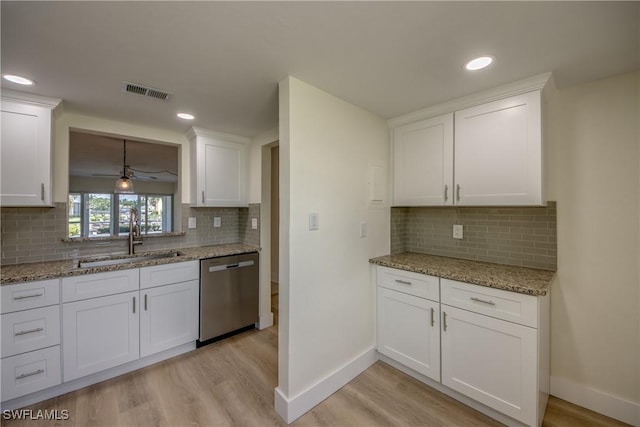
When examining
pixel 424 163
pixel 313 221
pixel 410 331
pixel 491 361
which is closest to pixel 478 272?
pixel 491 361

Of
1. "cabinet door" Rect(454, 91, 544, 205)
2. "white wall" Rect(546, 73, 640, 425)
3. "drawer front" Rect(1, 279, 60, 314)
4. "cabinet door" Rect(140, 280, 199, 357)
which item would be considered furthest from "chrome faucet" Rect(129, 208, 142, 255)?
"white wall" Rect(546, 73, 640, 425)

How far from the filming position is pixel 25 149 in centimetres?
198

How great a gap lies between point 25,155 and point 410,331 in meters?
3.20

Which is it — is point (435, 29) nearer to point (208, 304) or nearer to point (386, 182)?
point (386, 182)

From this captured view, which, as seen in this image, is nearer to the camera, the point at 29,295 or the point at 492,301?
the point at 492,301

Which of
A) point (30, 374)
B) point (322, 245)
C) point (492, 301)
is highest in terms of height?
point (322, 245)

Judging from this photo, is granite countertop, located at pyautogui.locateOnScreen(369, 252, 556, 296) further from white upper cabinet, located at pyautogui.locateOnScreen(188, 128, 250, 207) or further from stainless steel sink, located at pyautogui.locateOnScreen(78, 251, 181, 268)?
stainless steel sink, located at pyautogui.locateOnScreen(78, 251, 181, 268)

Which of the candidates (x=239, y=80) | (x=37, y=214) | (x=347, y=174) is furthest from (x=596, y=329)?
(x=37, y=214)

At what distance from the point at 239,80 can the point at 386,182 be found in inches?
59.8

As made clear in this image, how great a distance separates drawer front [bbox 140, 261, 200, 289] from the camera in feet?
7.55

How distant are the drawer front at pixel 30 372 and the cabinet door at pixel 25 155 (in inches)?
42.2

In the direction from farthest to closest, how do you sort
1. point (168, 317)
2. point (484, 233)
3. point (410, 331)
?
point (168, 317) < point (484, 233) < point (410, 331)

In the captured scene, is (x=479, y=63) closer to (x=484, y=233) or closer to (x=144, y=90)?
(x=484, y=233)

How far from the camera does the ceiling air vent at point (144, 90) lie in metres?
1.86
